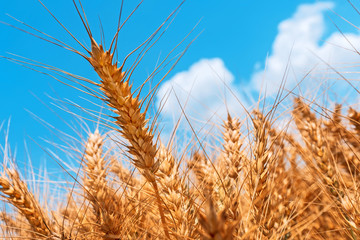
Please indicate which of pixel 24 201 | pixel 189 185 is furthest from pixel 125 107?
pixel 24 201

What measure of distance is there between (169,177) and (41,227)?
910 mm

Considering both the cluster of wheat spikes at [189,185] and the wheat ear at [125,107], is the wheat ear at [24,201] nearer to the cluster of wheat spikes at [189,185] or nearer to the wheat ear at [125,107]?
the cluster of wheat spikes at [189,185]

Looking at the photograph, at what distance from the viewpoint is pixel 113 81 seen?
3.97 feet

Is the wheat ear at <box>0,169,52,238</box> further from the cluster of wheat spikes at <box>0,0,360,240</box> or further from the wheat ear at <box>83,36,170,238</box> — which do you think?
the wheat ear at <box>83,36,170,238</box>

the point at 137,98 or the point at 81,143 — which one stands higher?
the point at 81,143

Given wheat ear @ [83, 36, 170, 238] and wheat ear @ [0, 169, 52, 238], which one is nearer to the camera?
wheat ear @ [83, 36, 170, 238]

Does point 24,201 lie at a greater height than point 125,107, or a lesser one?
lesser

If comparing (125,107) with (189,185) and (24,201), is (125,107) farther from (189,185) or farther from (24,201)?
(24,201)

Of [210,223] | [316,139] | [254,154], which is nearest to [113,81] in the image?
[254,154]

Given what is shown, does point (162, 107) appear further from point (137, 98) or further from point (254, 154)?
point (254, 154)

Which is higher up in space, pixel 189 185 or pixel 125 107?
pixel 125 107

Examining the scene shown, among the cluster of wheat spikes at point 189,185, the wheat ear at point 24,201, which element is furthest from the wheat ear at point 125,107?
the wheat ear at point 24,201

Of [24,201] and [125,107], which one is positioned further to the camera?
[24,201]

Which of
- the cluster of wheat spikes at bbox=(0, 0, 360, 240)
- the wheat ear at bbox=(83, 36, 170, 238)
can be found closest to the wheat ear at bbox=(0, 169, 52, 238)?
the cluster of wheat spikes at bbox=(0, 0, 360, 240)
